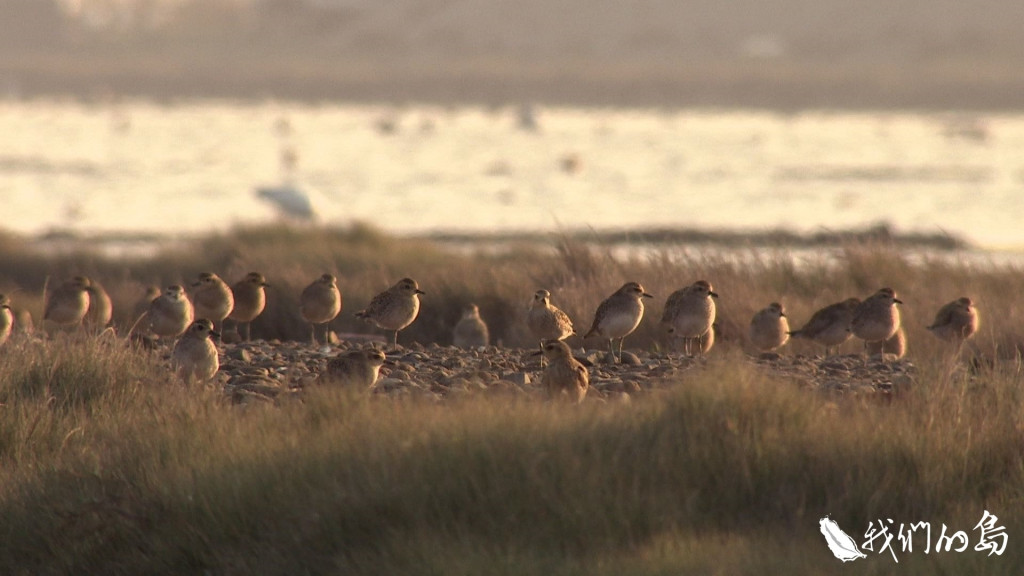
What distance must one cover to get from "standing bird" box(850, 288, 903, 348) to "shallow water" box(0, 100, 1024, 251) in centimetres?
654

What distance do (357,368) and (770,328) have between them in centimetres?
472

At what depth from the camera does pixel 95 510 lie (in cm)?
981

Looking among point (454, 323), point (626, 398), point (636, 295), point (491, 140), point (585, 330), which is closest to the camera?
point (626, 398)

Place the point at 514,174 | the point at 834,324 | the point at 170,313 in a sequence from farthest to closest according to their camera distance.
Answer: the point at 514,174
the point at 834,324
the point at 170,313

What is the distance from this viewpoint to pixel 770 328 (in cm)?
1515

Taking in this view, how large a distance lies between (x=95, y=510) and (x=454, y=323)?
11.1 m

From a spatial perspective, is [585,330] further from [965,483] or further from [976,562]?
[976,562]

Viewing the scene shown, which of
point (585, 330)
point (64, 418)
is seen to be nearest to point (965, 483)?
point (64, 418)

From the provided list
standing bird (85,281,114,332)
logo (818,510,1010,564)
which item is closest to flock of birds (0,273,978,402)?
standing bird (85,281,114,332)

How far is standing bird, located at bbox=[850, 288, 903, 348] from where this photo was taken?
14.8 m

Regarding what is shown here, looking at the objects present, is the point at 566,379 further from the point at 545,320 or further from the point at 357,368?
the point at 545,320

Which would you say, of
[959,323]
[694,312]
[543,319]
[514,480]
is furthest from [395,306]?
[514,480]

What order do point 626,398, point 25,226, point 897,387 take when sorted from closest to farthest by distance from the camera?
point 626,398
point 897,387
point 25,226

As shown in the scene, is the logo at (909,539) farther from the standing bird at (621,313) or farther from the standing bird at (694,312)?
the standing bird at (694,312)
